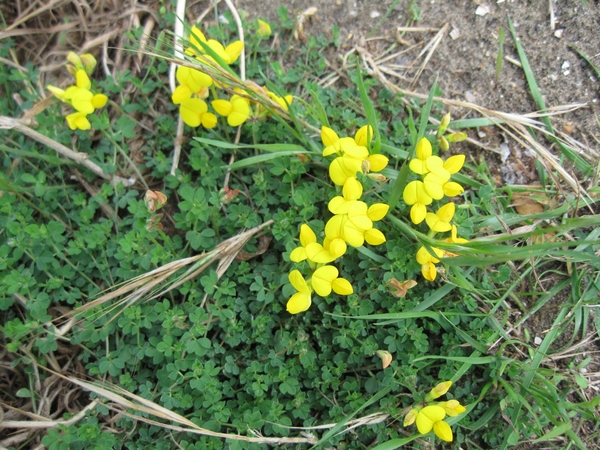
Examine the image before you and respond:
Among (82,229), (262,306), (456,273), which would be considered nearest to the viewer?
(456,273)

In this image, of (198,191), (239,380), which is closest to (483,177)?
(198,191)

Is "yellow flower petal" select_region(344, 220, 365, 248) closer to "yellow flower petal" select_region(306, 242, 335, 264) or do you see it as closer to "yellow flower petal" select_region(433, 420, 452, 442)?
"yellow flower petal" select_region(306, 242, 335, 264)

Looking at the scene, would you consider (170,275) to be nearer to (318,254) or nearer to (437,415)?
(318,254)

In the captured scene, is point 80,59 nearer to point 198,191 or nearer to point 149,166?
point 149,166

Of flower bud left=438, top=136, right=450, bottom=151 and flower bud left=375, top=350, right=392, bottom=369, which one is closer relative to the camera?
flower bud left=375, top=350, right=392, bottom=369

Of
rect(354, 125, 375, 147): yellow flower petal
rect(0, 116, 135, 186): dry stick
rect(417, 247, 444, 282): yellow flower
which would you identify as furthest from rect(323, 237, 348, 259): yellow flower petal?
rect(0, 116, 135, 186): dry stick

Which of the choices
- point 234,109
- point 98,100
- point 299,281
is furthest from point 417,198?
point 98,100

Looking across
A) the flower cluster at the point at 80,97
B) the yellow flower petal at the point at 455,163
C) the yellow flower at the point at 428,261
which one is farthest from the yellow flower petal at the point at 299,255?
the flower cluster at the point at 80,97
